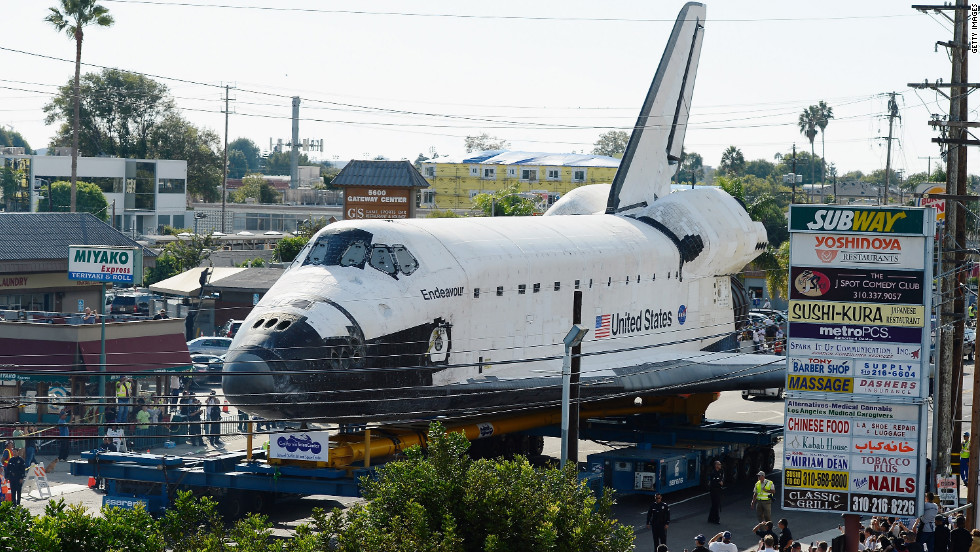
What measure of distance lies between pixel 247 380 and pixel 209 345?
2243 centimetres

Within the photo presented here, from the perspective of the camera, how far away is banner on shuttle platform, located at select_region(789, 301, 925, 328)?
15.8 m

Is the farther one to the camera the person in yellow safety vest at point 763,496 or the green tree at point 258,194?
the green tree at point 258,194

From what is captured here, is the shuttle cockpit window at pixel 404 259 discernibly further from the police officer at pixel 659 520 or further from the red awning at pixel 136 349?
the red awning at pixel 136 349

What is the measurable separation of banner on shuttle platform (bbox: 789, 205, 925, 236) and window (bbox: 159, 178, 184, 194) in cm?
6508

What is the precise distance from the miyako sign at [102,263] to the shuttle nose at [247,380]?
1295 cm

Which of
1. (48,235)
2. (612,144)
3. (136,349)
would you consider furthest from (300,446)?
(612,144)

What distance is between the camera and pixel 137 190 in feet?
247

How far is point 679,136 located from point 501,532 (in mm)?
21611

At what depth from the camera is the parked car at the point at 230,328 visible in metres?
38.5

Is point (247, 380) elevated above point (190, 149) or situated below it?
below

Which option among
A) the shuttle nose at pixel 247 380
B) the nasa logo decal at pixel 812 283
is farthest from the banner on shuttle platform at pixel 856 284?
the shuttle nose at pixel 247 380

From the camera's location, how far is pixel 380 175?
3491 centimetres

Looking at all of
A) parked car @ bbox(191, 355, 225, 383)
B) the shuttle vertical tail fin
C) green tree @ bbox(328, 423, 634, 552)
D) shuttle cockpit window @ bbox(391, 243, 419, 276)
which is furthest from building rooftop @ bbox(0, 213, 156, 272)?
green tree @ bbox(328, 423, 634, 552)

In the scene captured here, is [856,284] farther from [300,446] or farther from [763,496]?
[300,446]
